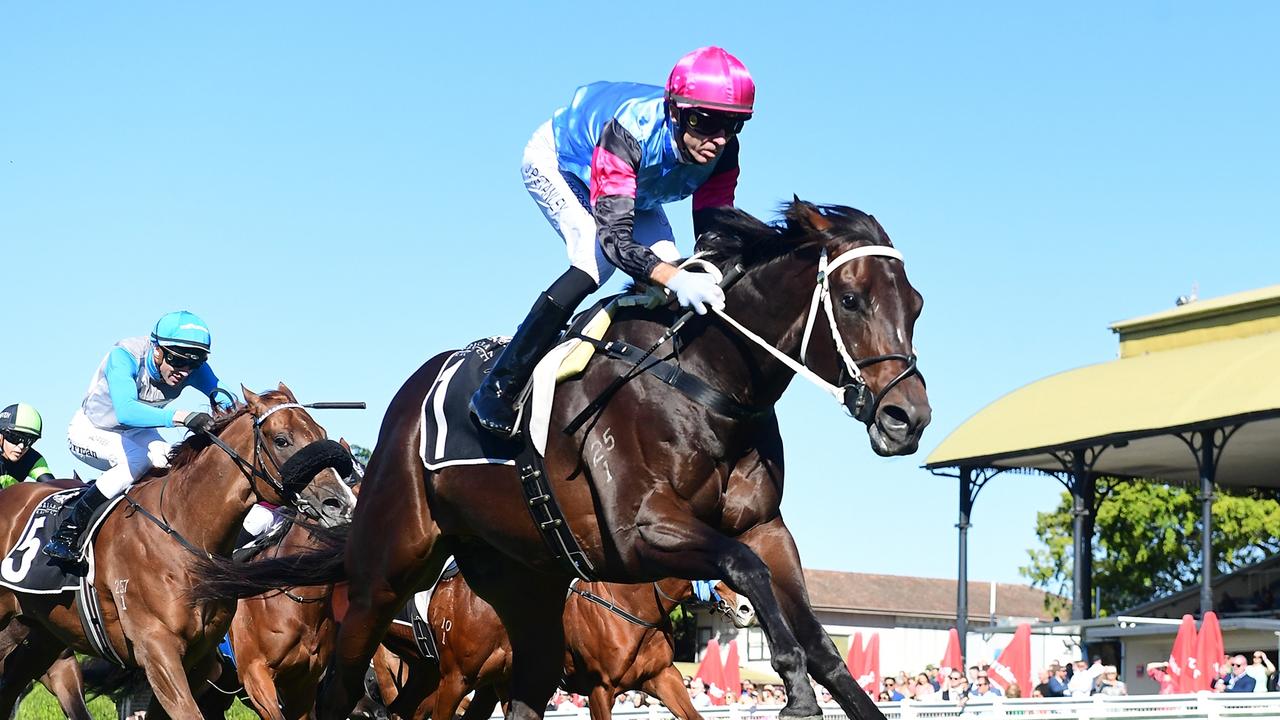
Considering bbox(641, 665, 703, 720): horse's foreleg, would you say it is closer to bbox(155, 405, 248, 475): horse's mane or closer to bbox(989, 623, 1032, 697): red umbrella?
bbox(155, 405, 248, 475): horse's mane

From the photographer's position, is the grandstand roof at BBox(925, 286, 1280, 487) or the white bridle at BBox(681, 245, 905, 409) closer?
the white bridle at BBox(681, 245, 905, 409)

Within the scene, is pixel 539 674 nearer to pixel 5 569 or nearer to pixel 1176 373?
pixel 5 569

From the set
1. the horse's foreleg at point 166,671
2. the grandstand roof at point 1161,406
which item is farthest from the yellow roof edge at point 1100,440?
the horse's foreleg at point 166,671

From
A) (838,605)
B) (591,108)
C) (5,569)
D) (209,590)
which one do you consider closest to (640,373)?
(591,108)

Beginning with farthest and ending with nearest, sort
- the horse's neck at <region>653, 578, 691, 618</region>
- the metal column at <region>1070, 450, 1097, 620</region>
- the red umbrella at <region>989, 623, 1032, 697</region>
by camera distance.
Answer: the metal column at <region>1070, 450, 1097, 620</region> < the red umbrella at <region>989, 623, 1032, 697</region> < the horse's neck at <region>653, 578, 691, 618</region>

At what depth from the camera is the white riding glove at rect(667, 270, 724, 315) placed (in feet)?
18.9

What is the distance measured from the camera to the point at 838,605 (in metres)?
60.2

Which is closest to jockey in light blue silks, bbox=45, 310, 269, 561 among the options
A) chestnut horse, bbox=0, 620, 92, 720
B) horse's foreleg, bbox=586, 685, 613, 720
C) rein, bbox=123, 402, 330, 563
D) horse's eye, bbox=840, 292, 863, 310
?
rein, bbox=123, 402, 330, 563

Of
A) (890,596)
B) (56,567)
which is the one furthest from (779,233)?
(890,596)

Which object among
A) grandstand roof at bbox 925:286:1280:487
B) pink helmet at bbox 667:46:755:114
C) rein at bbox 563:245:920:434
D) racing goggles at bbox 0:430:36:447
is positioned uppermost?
grandstand roof at bbox 925:286:1280:487

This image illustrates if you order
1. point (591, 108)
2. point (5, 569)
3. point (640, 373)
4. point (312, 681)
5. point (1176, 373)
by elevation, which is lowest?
point (312, 681)

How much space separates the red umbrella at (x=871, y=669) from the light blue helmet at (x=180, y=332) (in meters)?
11.2

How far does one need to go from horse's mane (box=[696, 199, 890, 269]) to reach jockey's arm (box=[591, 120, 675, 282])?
0.32 meters

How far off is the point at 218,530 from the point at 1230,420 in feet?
64.3
